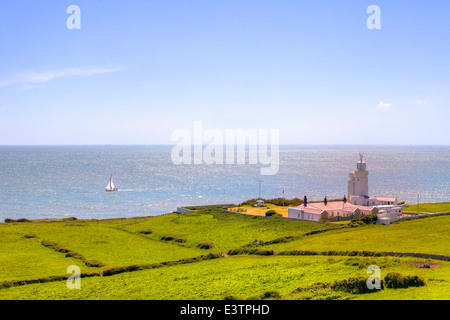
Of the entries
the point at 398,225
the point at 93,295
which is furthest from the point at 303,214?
the point at 93,295

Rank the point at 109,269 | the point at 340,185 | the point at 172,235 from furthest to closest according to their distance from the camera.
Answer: the point at 340,185 → the point at 172,235 → the point at 109,269

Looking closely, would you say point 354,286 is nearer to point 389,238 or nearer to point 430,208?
point 389,238

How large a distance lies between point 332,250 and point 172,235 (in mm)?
26105

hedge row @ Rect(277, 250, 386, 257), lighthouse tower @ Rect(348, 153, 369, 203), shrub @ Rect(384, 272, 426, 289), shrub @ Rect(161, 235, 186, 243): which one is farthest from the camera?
lighthouse tower @ Rect(348, 153, 369, 203)

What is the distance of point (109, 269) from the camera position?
4459 cm

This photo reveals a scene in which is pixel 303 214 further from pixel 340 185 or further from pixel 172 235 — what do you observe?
pixel 340 185

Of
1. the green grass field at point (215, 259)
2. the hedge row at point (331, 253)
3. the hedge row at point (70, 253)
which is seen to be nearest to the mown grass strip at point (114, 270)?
the green grass field at point (215, 259)

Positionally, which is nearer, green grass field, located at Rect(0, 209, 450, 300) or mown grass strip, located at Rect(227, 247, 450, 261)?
green grass field, located at Rect(0, 209, 450, 300)

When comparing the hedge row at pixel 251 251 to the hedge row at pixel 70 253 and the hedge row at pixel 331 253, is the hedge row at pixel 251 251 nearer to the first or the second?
the hedge row at pixel 331 253

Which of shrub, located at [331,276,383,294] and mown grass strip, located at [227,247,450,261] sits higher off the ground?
shrub, located at [331,276,383,294]

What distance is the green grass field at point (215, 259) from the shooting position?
3416 cm

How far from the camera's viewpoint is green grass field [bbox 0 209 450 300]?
34.2 m

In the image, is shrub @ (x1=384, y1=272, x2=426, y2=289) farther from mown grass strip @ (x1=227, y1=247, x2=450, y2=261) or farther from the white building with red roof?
the white building with red roof

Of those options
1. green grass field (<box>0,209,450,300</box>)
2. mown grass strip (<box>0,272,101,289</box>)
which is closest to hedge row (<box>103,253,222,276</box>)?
green grass field (<box>0,209,450,300</box>)
